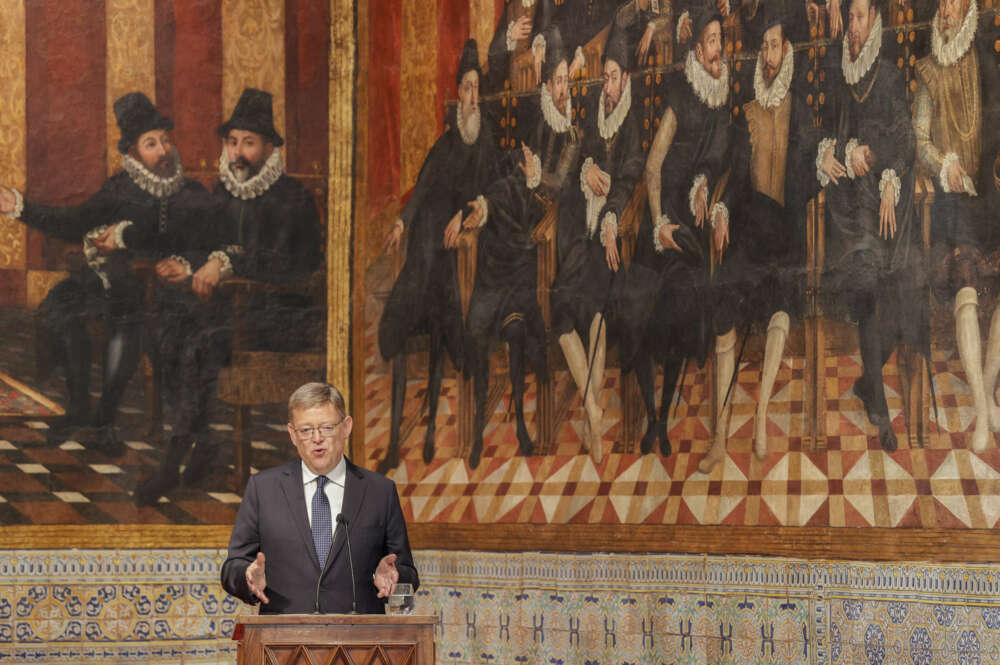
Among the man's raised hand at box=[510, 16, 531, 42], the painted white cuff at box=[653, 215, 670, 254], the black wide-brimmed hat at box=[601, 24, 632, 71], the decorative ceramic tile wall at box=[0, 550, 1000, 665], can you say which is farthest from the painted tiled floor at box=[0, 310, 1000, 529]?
the man's raised hand at box=[510, 16, 531, 42]

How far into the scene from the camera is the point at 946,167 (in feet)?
23.8

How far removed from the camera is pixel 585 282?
29.8 ft

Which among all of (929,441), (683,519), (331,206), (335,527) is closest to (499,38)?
(331,206)

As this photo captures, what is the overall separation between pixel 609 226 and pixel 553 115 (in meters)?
1.01

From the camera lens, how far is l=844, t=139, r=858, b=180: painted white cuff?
7.67 metres

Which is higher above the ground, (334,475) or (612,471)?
(334,475)

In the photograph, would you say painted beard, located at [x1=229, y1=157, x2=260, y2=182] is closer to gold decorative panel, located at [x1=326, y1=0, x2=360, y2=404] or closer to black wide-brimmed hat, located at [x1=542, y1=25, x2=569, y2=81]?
gold decorative panel, located at [x1=326, y1=0, x2=360, y2=404]

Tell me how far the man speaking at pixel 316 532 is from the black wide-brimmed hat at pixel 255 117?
5712 millimetres

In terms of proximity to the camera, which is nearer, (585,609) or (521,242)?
(585,609)

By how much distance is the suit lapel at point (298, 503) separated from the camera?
16.6ft

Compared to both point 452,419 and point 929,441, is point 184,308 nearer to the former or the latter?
point 452,419

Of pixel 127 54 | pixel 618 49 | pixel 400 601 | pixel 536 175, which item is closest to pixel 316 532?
pixel 400 601

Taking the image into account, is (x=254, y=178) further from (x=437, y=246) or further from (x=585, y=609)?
(x=585, y=609)

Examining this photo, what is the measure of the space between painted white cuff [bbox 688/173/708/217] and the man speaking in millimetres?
3959
